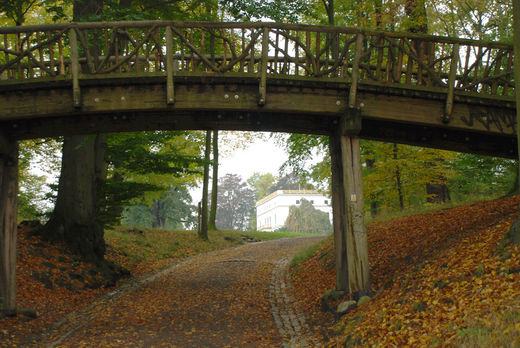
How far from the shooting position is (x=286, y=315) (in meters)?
10.2

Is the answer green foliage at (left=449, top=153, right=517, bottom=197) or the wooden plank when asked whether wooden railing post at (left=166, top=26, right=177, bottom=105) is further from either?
green foliage at (left=449, top=153, right=517, bottom=197)

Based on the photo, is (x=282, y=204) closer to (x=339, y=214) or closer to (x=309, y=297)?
(x=309, y=297)

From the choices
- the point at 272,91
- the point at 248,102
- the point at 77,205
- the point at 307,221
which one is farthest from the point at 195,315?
the point at 307,221

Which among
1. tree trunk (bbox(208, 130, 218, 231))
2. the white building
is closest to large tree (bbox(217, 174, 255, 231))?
the white building

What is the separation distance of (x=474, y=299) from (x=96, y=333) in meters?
6.71

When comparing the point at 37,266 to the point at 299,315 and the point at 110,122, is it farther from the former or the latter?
the point at 299,315

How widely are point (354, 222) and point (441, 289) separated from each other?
2.59 metres

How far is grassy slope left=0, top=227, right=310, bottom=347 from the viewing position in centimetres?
943

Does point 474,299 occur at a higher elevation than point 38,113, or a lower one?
lower

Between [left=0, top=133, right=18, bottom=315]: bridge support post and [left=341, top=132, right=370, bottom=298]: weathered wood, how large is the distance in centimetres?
721

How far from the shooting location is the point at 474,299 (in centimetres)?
642

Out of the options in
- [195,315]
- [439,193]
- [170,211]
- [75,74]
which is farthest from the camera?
[170,211]

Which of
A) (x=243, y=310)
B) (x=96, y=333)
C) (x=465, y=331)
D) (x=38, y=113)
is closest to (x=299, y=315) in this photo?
(x=243, y=310)

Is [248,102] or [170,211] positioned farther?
[170,211]
